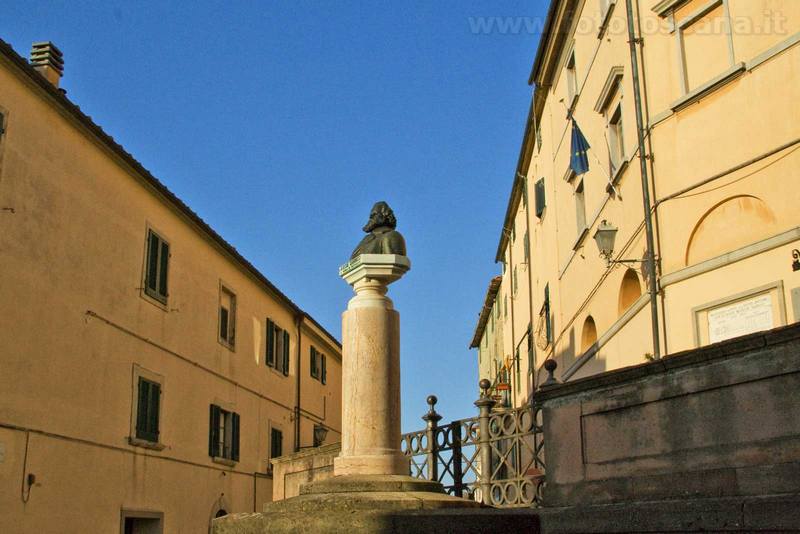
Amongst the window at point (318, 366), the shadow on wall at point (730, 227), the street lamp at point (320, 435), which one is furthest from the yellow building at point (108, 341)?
the shadow on wall at point (730, 227)

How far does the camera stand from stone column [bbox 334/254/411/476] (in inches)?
358

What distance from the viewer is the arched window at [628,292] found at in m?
14.9

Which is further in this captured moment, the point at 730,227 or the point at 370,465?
the point at 730,227

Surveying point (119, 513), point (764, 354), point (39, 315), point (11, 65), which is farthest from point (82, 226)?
point (764, 354)

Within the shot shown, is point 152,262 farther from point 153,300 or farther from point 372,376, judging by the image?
point 372,376

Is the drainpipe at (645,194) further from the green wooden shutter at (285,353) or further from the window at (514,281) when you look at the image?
the green wooden shutter at (285,353)

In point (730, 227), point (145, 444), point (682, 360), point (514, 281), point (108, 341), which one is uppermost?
point (514, 281)

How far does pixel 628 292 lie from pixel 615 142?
2.65 m

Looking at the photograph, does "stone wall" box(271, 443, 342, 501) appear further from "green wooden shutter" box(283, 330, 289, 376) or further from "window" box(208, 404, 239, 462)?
"green wooden shutter" box(283, 330, 289, 376)

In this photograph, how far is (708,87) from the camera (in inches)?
484

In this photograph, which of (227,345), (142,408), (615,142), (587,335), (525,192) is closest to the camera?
(615,142)

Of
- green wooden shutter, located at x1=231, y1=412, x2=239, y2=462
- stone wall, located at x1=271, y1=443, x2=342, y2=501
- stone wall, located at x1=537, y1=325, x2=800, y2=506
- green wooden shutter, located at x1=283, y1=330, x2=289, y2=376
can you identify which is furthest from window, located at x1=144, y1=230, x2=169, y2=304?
stone wall, located at x1=537, y1=325, x2=800, y2=506

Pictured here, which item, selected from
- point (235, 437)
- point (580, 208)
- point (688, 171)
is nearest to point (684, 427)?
point (688, 171)

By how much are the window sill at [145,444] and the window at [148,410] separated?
9cm
